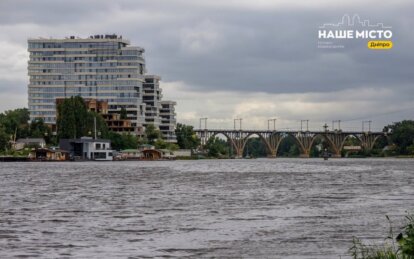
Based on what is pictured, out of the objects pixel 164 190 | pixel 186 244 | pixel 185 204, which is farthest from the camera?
pixel 164 190

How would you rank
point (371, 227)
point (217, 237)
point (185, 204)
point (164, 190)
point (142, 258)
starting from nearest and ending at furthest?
point (142, 258) < point (217, 237) < point (371, 227) < point (185, 204) < point (164, 190)

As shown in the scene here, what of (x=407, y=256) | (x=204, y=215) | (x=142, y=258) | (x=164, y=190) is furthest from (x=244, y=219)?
(x=164, y=190)

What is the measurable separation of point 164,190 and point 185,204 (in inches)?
769

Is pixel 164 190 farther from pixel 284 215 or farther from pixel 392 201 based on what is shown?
pixel 284 215

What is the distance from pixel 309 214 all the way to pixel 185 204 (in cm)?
1154

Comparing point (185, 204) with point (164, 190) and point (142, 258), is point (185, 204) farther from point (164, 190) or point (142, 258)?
point (142, 258)

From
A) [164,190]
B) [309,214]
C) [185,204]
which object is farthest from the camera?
[164,190]

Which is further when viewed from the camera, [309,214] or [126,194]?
[126,194]

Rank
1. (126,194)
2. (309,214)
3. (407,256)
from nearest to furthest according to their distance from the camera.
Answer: (407,256)
(309,214)
(126,194)

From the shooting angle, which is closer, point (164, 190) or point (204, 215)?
point (204, 215)

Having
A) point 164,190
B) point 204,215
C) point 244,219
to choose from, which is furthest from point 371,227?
point 164,190

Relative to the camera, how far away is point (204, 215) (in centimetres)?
4872

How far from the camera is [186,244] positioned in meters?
35.3

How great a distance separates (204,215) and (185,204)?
9.14 metres
